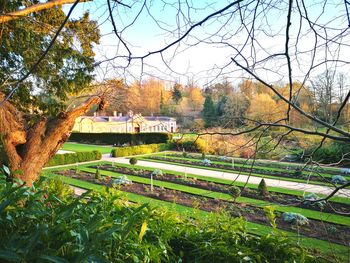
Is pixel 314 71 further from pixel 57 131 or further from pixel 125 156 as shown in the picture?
pixel 125 156

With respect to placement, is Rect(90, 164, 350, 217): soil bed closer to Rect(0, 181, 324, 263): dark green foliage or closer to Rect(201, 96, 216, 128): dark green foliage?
Rect(0, 181, 324, 263): dark green foliage

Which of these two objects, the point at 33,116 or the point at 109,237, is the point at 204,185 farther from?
the point at 109,237

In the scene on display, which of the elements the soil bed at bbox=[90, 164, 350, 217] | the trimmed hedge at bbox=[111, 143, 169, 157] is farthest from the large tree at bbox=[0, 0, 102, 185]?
the trimmed hedge at bbox=[111, 143, 169, 157]

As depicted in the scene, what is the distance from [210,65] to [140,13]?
416mm

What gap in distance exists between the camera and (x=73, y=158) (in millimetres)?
17188

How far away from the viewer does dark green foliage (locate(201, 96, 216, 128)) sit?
1591mm

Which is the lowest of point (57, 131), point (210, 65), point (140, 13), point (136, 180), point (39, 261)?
point (136, 180)

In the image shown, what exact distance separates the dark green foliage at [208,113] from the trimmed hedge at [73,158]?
50.7 feet

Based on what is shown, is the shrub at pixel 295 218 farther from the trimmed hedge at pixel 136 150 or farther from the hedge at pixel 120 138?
the hedge at pixel 120 138

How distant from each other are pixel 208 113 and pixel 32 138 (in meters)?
3.87

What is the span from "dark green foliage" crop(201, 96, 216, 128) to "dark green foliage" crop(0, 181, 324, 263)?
0.67m

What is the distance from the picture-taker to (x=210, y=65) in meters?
1.27

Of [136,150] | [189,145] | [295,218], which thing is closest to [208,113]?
[189,145]

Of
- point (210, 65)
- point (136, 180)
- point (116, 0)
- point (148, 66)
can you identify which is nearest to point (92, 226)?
point (148, 66)
